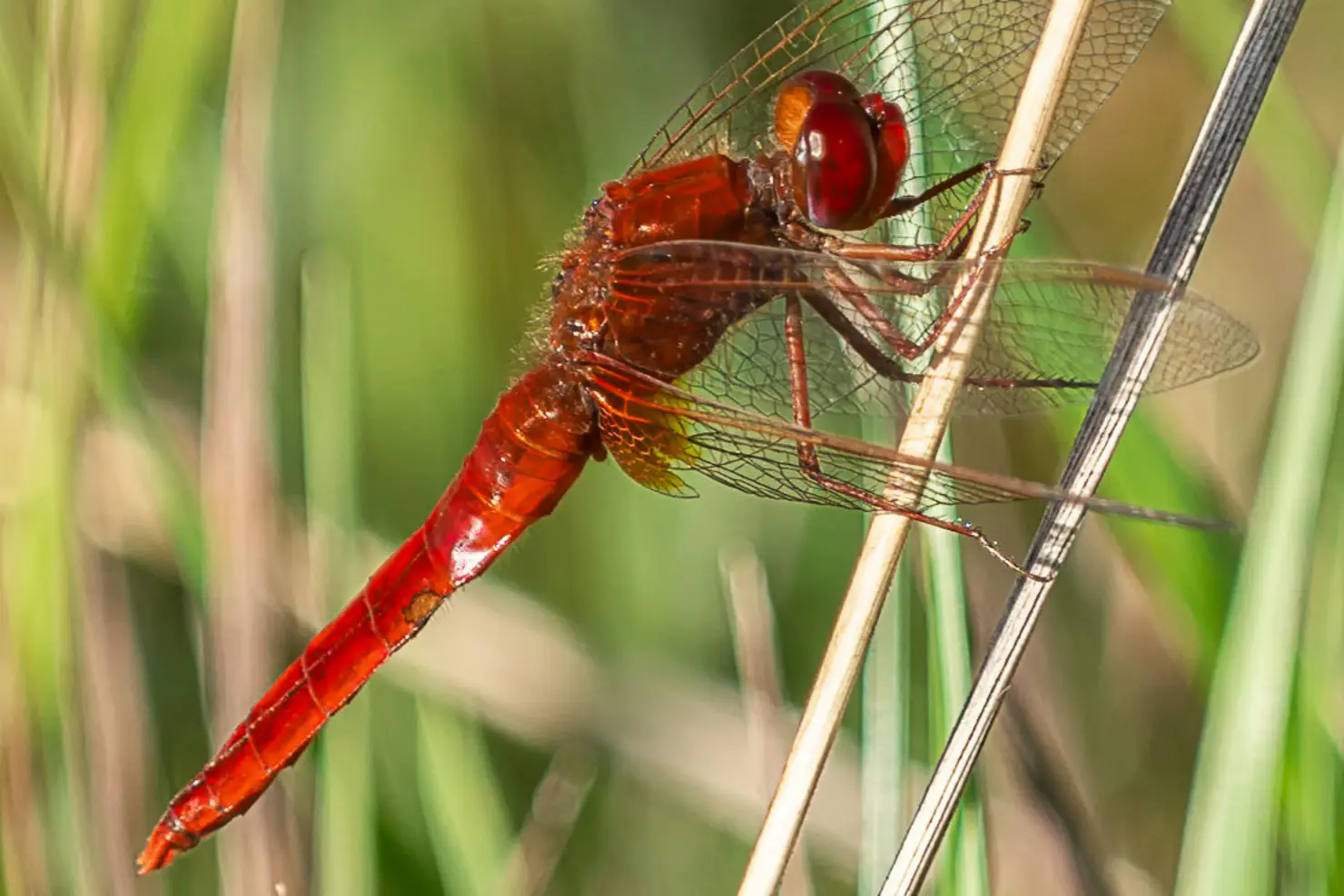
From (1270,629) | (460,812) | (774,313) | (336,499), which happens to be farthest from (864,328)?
(460,812)

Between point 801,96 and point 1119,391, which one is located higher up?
point 801,96

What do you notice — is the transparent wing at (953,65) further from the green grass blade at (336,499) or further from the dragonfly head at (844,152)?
the green grass blade at (336,499)

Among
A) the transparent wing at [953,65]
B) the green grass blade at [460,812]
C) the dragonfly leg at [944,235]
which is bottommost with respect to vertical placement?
the green grass blade at [460,812]

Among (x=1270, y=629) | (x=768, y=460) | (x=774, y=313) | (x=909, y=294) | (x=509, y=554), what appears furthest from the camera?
(x=509, y=554)

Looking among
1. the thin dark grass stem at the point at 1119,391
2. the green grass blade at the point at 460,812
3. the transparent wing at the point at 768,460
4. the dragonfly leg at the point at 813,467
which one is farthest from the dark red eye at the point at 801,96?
the green grass blade at the point at 460,812

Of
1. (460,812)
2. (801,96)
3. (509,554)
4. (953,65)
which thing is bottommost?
(460,812)

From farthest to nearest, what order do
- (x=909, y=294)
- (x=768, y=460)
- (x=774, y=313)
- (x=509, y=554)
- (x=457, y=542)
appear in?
(x=509, y=554)
(x=457, y=542)
(x=774, y=313)
(x=768, y=460)
(x=909, y=294)

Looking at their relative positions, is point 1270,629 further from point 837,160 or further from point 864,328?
point 837,160

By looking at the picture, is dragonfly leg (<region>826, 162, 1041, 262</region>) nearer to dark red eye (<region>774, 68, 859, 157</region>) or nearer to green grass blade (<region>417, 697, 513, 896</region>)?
dark red eye (<region>774, 68, 859, 157</region>)
